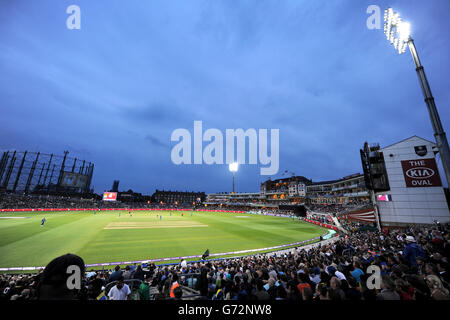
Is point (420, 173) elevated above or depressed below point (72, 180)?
below

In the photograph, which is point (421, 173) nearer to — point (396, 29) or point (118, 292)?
point (396, 29)

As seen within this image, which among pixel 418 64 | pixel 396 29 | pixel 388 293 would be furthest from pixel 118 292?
pixel 396 29

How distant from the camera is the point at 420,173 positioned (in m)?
21.3

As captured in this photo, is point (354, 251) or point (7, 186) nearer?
point (354, 251)

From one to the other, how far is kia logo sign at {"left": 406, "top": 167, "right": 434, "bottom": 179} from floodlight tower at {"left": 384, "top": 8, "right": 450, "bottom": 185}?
63.7 feet

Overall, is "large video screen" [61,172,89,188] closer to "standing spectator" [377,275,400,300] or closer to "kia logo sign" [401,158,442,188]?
"standing spectator" [377,275,400,300]

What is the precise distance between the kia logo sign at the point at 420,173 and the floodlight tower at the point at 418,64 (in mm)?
19426

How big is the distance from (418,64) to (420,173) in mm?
21034

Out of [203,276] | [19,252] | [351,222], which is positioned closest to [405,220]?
[351,222]

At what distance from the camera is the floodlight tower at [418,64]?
264 inches

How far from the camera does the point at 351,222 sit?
1233 inches
